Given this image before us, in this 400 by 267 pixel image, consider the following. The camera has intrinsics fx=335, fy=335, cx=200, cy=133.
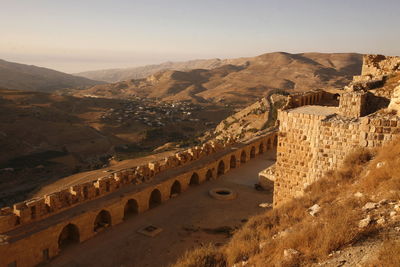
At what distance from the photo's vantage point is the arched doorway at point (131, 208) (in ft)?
48.2

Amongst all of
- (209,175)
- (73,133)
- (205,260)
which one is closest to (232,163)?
(209,175)

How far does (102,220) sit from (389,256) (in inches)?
469

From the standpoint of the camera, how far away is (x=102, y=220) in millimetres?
13734

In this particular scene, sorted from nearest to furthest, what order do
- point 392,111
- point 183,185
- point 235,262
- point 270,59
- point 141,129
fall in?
1. point 235,262
2. point 392,111
3. point 183,185
4. point 141,129
5. point 270,59

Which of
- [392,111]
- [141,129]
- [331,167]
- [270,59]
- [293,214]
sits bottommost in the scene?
[141,129]

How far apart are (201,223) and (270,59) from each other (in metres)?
150

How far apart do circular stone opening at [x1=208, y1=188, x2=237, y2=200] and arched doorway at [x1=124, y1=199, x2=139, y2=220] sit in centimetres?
406

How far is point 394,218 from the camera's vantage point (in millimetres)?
4867

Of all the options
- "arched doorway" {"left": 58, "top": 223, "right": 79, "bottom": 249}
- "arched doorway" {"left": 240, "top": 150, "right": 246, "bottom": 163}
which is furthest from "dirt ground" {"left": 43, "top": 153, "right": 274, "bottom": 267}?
"arched doorway" {"left": 240, "top": 150, "right": 246, "bottom": 163}

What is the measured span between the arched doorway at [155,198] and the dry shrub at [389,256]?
12.6 m

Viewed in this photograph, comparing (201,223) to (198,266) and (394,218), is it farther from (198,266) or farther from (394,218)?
(394,218)

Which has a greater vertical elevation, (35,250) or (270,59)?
(270,59)

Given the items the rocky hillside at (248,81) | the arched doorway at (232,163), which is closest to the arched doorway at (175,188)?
the arched doorway at (232,163)

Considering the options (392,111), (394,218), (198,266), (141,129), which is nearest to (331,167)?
(392,111)
